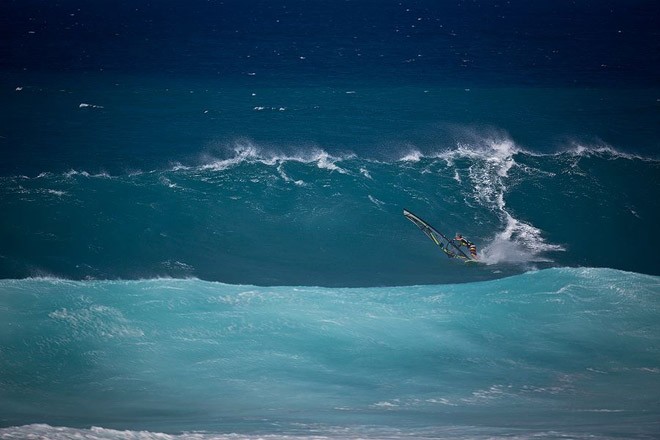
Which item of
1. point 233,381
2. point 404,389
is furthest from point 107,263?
point 404,389

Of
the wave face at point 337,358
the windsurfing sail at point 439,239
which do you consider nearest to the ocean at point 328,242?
the wave face at point 337,358

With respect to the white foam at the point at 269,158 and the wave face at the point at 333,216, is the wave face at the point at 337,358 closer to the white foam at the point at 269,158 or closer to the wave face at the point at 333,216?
the wave face at the point at 333,216

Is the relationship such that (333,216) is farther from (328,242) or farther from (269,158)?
(269,158)

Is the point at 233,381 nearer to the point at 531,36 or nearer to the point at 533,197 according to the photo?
the point at 533,197

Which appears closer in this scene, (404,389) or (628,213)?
(404,389)

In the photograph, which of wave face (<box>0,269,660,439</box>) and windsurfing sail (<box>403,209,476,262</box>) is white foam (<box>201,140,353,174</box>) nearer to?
windsurfing sail (<box>403,209,476,262</box>)

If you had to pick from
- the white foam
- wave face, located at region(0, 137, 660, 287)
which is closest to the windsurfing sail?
wave face, located at region(0, 137, 660, 287)

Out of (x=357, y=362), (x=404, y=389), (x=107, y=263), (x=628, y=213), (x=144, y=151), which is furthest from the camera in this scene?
(x=144, y=151)
